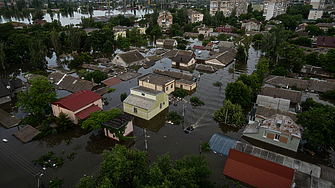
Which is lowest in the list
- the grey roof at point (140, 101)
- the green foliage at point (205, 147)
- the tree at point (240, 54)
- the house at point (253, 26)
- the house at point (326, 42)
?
the green foliage at point (205, 147)

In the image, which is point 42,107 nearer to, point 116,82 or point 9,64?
point 116,82

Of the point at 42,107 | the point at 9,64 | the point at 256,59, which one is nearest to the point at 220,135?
the point at 42,107

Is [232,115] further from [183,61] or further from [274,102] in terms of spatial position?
[183,61]

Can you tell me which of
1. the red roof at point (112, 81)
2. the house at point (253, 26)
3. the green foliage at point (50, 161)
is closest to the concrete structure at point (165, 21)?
the house at point (253, 26)

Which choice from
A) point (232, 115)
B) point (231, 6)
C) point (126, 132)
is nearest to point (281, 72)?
point (232, 115)

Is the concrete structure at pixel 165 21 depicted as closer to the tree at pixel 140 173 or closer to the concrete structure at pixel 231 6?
the concrete structure at pixel 231 6

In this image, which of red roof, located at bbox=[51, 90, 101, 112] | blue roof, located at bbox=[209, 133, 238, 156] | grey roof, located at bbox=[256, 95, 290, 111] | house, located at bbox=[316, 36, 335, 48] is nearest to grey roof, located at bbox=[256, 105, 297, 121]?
grey roof, located at bbox=[256, 95, 290, 111]
